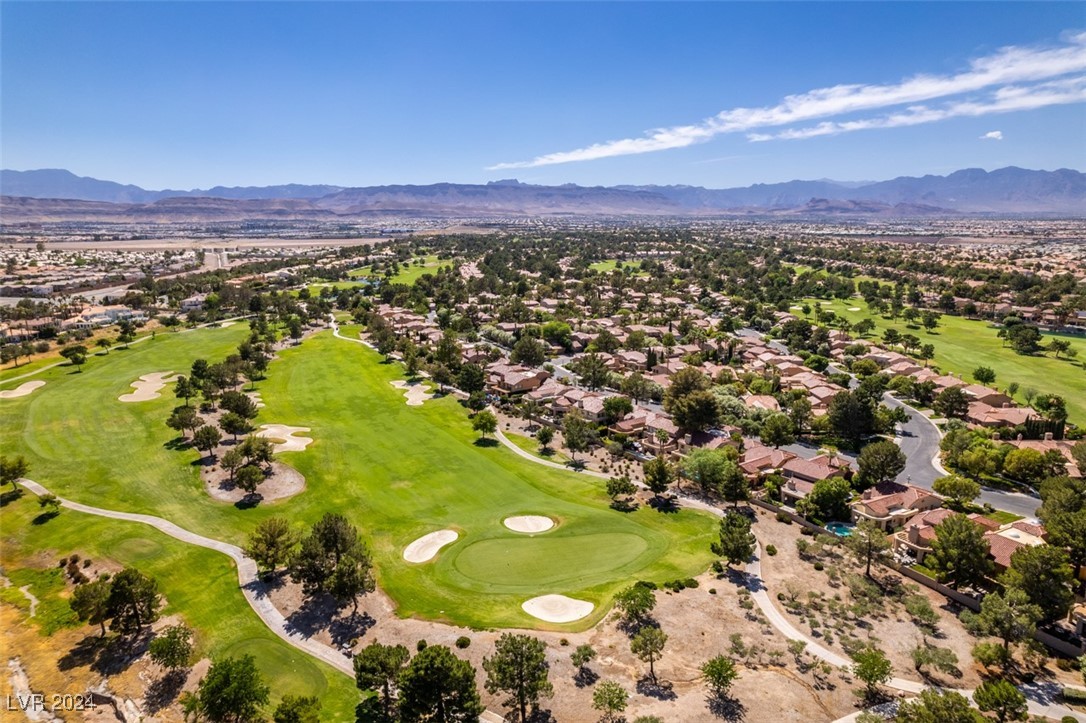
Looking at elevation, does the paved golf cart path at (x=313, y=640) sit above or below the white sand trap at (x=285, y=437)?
below

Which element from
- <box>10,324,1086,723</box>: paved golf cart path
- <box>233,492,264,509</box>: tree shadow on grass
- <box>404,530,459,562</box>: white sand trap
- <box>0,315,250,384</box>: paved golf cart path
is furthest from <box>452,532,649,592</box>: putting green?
<box>0,315,250,384</box>: paved golf cart path

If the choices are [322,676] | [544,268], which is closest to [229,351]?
[322,676]

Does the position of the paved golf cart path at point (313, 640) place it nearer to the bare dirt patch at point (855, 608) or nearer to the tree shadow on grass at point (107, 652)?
the bare dirt patch at point (855, 608)

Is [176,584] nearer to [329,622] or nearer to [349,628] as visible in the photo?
[329,622]

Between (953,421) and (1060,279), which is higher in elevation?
(1060,279)

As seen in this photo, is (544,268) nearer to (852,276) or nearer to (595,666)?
(852,276)

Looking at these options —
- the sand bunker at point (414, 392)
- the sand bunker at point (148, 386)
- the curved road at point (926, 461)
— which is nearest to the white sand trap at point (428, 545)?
the sand bunker at point (414, 392)
